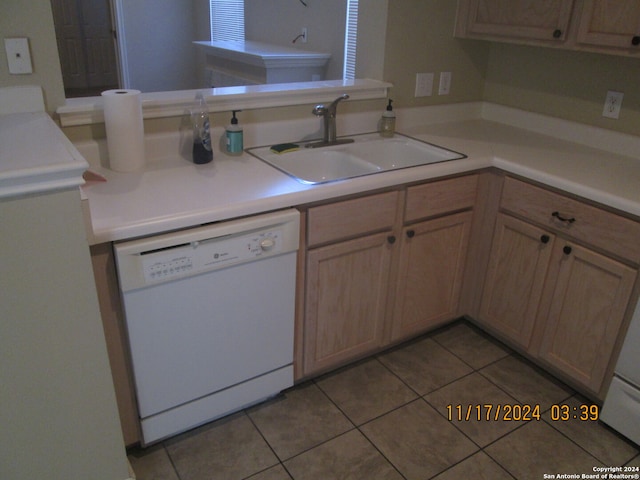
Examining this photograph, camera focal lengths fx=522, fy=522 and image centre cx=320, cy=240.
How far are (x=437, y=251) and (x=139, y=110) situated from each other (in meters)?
1.30

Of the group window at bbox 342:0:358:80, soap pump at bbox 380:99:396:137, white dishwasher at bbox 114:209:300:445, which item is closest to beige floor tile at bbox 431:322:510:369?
white dishwasher at bbox 114:209:300:445

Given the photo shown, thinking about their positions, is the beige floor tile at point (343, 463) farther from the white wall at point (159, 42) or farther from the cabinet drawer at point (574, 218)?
the white wall at point (159, 42)

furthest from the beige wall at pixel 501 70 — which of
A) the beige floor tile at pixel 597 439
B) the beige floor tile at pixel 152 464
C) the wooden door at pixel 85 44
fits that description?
the wooden door at pixel 85 44

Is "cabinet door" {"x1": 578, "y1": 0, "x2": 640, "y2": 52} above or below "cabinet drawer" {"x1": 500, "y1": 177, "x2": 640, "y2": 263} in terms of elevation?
above

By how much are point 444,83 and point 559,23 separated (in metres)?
0.65

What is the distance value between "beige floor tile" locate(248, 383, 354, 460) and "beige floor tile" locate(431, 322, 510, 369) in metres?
0.68

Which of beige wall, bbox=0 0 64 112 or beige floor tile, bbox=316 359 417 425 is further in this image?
beige floor tile, bbox=316 359 417 425

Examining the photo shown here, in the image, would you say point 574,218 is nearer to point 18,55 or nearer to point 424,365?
point 424,365

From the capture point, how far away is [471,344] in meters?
2.43

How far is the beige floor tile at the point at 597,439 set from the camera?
1.85 m

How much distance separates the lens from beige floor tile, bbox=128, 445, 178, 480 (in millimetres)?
1713

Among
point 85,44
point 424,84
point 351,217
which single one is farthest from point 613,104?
point 85,44

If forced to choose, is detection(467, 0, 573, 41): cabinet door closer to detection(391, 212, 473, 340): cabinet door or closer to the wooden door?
detection(391, 212, 473, 340): cabinet door

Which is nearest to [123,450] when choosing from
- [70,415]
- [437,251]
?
[70,415]
